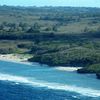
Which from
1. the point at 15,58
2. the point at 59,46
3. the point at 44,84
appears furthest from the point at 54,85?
the point at 59,46

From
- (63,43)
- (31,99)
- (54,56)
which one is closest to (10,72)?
(54,56)

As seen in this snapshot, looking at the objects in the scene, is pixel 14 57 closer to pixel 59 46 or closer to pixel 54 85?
pixel 59 46

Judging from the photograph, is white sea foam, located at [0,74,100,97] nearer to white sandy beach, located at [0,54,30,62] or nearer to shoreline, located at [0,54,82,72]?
shoreline, located at [0,54,82,72]

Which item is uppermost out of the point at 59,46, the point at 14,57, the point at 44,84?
the point at 44,84

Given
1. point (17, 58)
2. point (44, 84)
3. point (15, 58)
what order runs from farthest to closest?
1. point (15, 58)
2. point (17, 58)
3. point (44, 84)

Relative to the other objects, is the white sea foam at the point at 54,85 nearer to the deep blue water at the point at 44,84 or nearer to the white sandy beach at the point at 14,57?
the deep blue water at the point at 44,84

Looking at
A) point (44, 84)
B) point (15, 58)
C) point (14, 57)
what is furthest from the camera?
point (14, 57)

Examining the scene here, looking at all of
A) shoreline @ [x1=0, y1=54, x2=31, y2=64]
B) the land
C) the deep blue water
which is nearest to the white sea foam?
the deep blue water

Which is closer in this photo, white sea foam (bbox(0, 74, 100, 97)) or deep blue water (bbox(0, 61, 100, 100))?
deep blue water (bbox(0, 61, 100, 100))
